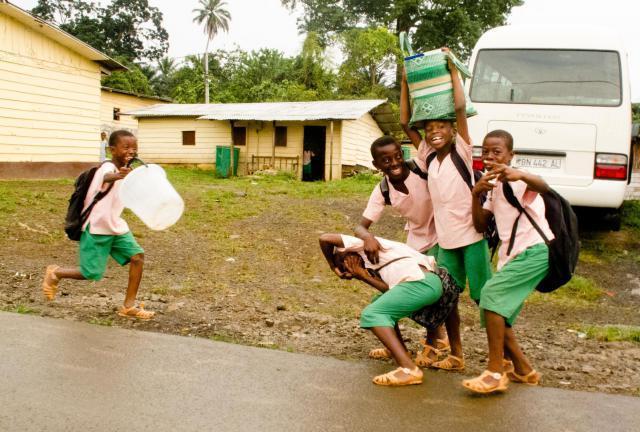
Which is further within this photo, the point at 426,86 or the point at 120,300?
the point at 120,300

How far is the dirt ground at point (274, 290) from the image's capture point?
167 inches

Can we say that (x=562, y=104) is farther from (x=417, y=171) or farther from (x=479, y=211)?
(x=479, y=211)

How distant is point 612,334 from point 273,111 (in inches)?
757

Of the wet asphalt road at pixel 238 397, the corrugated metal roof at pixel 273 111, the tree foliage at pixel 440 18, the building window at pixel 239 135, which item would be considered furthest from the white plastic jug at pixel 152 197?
the tree foliage at pixel 440 18

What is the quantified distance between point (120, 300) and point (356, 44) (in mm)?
29798

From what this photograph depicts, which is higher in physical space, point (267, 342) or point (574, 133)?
point (574, 133)

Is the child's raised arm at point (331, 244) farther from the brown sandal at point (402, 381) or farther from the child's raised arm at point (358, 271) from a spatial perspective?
the brown sandal at point (402, 381)

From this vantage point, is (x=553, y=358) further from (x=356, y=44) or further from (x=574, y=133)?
(x=356, y=44)

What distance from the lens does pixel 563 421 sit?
293cm

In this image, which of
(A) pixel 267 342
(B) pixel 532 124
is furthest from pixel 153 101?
(A) pixel 267 342

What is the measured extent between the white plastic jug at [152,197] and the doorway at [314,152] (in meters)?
18.4

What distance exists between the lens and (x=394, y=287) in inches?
135

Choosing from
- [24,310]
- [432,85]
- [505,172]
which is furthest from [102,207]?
[505,172]

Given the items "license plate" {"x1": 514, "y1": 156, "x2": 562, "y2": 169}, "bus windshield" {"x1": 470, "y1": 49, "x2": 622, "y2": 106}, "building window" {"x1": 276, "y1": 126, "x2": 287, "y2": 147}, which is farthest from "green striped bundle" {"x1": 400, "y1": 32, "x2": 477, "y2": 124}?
"building window" {"x1": 276, "y1": 126, "x2": 287, "y2": 147}
